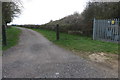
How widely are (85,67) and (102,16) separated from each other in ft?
27.3

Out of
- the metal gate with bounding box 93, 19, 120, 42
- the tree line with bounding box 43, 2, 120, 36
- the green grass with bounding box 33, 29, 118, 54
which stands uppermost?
the tree line with bounding box 43, 2, 120, 36

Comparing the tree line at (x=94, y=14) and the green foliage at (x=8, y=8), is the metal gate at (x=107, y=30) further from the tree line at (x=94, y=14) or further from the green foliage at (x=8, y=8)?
the green foliage at (x=8, y=8)

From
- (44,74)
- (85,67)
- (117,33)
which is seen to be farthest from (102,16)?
(44,74)

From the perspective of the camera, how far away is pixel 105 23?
916cm

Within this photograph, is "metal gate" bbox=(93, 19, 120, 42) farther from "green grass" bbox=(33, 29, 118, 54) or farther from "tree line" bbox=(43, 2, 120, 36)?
"tree line" bbox=(43, 2, 120, 36)

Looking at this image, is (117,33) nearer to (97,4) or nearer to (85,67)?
(97,4)

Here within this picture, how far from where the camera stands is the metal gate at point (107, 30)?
8.62 m

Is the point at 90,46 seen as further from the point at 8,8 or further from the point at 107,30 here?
the point at 8,8

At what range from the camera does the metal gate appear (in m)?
8.62

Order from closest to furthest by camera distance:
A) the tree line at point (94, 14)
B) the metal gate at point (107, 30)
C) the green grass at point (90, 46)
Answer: the green grass at point (90, 46)
the metal gate at point (107, 30)
the tree line at point (94, 14)

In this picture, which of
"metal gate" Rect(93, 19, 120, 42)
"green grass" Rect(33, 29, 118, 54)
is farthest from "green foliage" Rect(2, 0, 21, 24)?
"metal gate" Rect(93, 19, 120, 42)

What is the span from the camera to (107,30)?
30.0 feet

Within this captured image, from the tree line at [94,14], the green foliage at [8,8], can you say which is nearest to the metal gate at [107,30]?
the tree line at [94,14]

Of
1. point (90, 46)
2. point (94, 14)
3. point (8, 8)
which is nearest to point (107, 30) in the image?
point (90, 46)
